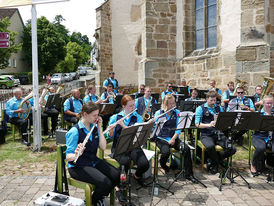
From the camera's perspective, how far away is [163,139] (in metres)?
5.42

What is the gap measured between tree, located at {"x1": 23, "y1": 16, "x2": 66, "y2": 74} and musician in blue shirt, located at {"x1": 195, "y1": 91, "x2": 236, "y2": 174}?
39319mm

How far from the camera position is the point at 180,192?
4.65m

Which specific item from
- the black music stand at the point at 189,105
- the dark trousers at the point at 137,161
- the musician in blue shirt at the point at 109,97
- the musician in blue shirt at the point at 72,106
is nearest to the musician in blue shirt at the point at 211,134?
the black music stand at the point at 189,105

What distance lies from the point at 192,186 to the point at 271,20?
265 inches

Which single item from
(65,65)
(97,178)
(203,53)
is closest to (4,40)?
(97,178)

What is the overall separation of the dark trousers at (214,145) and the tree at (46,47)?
3952 centimetres

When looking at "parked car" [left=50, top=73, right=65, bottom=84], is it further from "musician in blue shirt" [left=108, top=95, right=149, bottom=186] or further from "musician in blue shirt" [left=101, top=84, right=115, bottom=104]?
"musician in blue shirt" [left=108, top=95, right=149, bottom=186]

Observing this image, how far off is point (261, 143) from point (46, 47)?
41.2 metres

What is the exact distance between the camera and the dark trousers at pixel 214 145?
539cm

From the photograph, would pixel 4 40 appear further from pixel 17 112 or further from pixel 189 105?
pixel 189 105

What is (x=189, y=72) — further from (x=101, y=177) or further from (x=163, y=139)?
(x=101, y=177)

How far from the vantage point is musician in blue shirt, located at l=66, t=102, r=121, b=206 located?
3703mm

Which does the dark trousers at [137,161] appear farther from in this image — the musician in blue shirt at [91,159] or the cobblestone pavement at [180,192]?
the musician in blue shirt at [91,159]

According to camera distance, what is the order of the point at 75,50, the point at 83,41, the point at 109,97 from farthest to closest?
1. the point at 83,41
2. the point at 75,50
3. the point at 109,97
